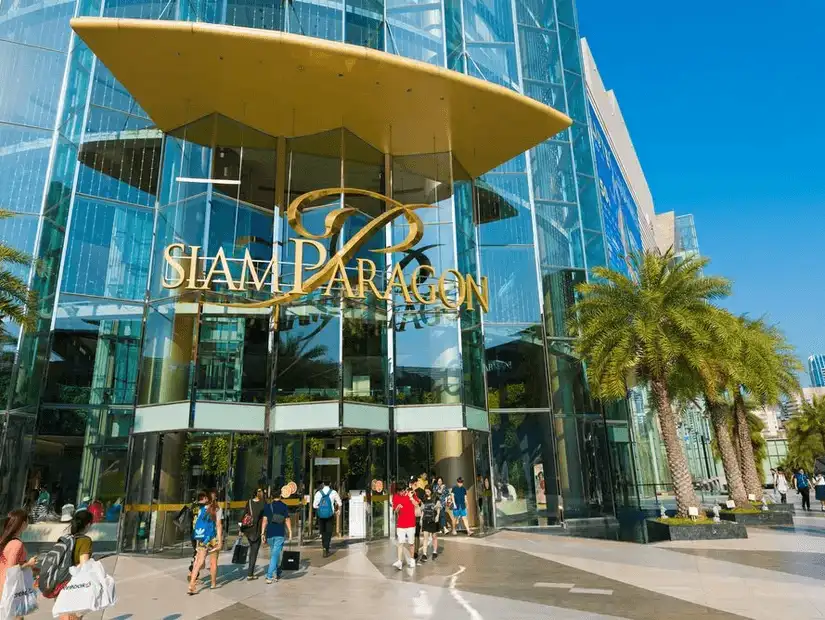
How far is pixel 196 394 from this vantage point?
1741 cm

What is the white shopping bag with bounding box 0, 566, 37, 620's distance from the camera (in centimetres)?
553

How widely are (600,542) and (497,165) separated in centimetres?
1445

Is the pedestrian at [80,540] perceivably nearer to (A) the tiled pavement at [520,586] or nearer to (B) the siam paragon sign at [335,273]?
(A) the tiled pavement at [520,586]

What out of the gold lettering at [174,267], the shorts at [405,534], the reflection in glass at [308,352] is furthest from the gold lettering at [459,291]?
the shorts at [405,534]

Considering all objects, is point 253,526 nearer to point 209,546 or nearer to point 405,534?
point 209,546

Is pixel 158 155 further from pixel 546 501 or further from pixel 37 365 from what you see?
pixel 546 501

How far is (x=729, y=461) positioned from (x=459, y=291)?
12.2m

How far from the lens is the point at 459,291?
20.5 metres

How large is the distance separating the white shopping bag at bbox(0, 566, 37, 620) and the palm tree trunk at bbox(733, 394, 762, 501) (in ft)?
83.4

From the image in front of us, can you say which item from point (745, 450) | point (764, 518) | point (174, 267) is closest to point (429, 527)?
point (174, 267)

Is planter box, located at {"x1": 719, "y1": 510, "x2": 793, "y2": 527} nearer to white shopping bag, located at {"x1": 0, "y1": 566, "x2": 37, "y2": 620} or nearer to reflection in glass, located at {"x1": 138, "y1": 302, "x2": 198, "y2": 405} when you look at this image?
reflection in glass, located at {"x1": 138, "y1": 302, "x2": 198, "y2": 405}

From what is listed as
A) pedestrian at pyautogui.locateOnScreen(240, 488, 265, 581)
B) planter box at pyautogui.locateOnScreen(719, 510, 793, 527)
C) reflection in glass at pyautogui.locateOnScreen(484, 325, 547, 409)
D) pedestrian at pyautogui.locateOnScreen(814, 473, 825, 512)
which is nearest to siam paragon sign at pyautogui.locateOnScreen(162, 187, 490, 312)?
reflection in glass at pyautogui.locateOnScreen(484, 325, 547, 409)

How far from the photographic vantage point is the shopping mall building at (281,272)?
17969 mm

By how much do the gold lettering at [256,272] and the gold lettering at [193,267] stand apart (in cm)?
135
